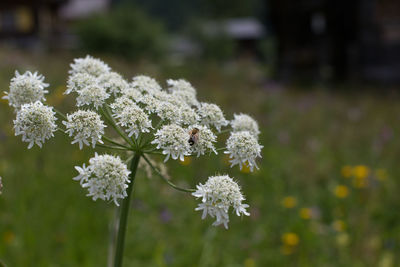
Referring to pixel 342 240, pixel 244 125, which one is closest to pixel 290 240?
pixel 342 240

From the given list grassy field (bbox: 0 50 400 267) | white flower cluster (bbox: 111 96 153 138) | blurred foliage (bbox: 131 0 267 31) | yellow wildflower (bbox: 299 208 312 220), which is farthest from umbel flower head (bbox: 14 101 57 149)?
blurred foliage (bbox: 131 0 267 31)

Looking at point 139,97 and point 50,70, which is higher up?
point 50,70

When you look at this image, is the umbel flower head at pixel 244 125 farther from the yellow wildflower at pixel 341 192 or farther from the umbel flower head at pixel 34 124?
the yellow wildflower at pixel 341 192

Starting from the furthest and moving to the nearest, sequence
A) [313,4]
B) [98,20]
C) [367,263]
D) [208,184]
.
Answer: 1. [98,20]
2. [313,4]
3. [367,263]
4. [208,184]

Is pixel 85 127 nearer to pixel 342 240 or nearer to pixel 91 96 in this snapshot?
pixel 91 96

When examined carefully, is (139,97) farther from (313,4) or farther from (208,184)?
(313,4)

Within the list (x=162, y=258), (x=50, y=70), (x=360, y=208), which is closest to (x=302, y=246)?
(x=360, y=208)

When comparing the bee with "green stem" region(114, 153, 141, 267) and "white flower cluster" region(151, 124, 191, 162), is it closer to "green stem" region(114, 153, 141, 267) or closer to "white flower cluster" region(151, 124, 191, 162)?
"white flower cluster" region(151, 124, 191, 162)
